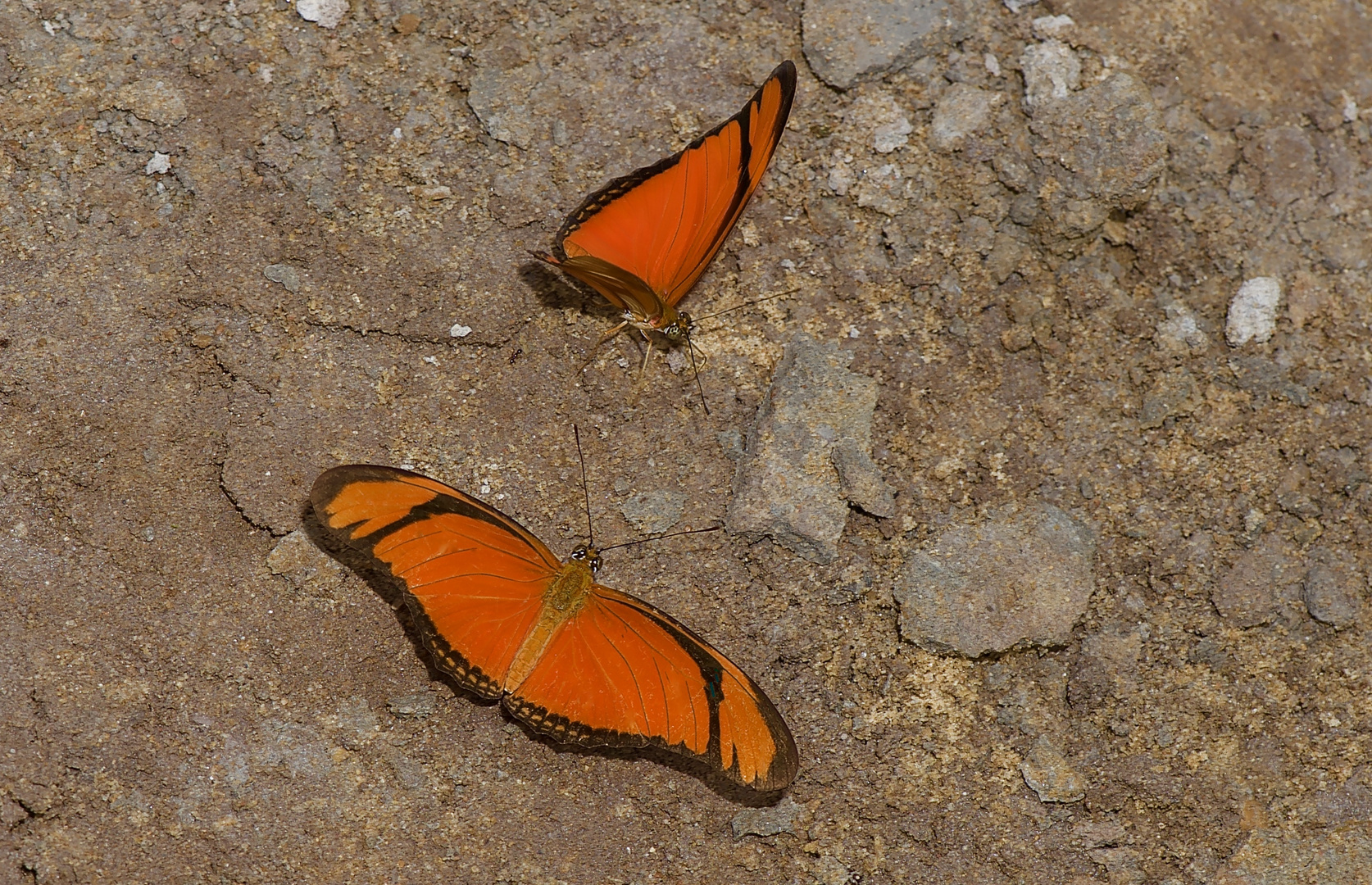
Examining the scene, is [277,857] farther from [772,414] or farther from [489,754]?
[772,414]

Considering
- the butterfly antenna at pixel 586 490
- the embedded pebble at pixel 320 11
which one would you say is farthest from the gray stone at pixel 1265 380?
the embedded pebble at pixel 320 11

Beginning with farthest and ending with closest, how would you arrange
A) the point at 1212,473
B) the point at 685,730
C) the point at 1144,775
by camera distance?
the point at 1212,473, the point at 1144,775, the point at 685,730

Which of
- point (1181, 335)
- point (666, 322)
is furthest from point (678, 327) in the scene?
point (1181, 335)

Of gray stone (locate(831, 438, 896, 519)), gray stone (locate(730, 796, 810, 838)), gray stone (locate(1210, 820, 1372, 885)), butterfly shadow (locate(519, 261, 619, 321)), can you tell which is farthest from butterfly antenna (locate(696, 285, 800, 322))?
gray stone (locate(1210, 820, 1372, 885))

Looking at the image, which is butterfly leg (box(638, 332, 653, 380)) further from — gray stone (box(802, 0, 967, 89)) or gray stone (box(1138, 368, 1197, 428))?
gray stone (box(1138, 368, 1197, 428))

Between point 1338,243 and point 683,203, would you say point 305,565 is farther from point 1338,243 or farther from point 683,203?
point 1338,243

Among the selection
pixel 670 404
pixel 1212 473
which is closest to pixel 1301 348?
pixel 1212 473
